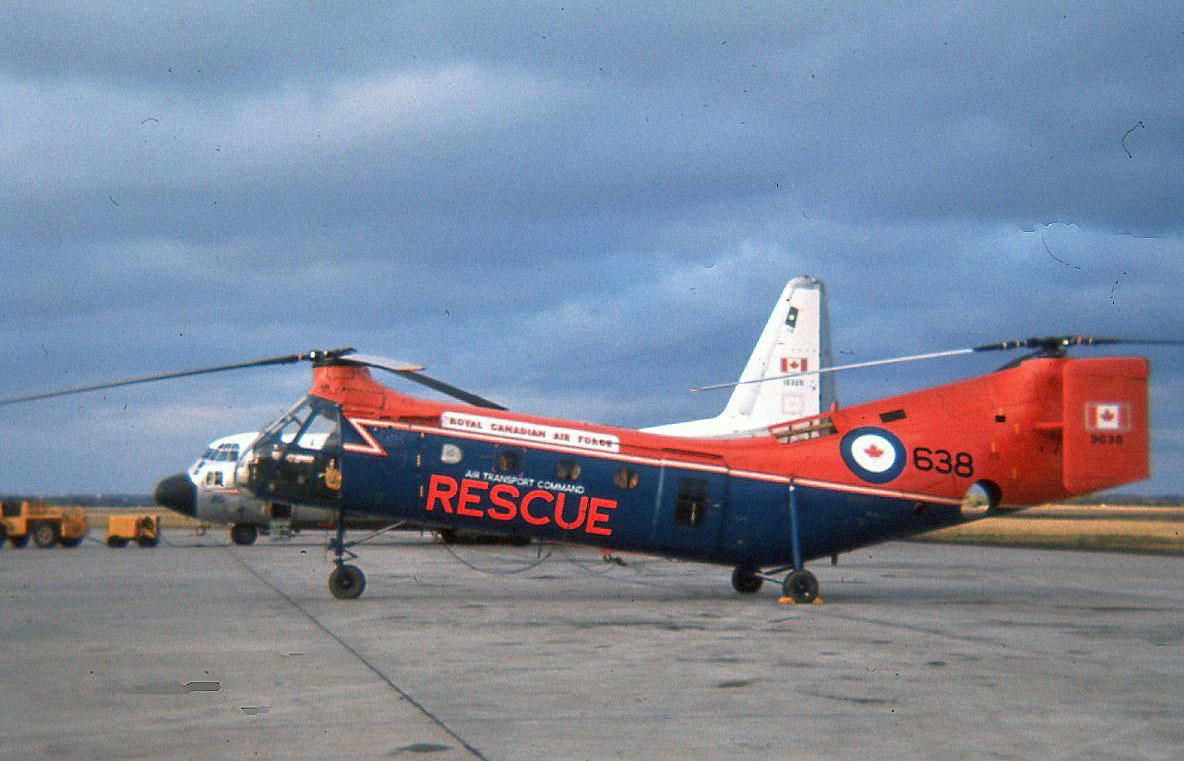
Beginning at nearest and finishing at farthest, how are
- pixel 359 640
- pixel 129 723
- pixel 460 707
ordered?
1. pixel 129 723
2. pixel 460 707
3. pixel 359 640

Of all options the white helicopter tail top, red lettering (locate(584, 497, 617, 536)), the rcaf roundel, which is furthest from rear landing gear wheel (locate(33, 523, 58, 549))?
the rcaf roundel

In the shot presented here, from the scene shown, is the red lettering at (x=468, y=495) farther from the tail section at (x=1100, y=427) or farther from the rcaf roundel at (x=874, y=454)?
the tail section at (x=1100, y=427)

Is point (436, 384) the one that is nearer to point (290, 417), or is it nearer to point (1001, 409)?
point (290, 417)

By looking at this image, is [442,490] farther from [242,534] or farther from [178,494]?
[242,534]

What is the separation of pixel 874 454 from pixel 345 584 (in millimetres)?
9339

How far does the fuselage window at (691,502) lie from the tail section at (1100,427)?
6.05 metres

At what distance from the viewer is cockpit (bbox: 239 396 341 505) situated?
20.8m

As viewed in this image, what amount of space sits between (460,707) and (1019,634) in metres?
8.96

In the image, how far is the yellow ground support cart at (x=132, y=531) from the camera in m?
45.1

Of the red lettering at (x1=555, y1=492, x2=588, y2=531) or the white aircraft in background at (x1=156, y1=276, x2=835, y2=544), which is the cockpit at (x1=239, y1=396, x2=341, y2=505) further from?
the white aircraft in background at (x1=156, y1=276, x2=835, y2=544)

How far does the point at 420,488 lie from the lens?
2052 centimetres

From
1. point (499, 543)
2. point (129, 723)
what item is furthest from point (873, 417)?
point (499, 543)

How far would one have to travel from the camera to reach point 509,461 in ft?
67.6

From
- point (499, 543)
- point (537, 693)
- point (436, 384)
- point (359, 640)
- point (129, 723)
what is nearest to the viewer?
point (129, 723)
